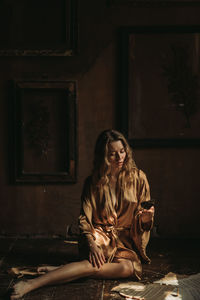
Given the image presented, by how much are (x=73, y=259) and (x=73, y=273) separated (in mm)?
680

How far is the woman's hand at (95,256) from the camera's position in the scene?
10.6ft

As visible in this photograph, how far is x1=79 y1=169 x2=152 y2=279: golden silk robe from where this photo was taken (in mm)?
3465

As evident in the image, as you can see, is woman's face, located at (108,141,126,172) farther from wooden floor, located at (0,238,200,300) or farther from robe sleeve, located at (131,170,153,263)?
wooden floor, located at (0,238,200,300)

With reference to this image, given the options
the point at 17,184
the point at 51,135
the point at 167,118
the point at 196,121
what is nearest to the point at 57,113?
the point at 51,135

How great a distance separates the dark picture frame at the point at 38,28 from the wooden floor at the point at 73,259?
1.94 meters

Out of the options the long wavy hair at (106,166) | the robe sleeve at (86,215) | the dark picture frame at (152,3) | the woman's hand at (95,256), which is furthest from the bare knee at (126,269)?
the dark picture frame at (152,3)

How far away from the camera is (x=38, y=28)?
4336 millimetres

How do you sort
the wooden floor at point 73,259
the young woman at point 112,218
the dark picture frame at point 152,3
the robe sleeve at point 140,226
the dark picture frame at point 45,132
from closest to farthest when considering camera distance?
the wooden floor at point 73,259
the young woman at point 112,218
the robe sleeve at point 140,226
the dark picture frame at point 152,3
the dark picture frame at point 45,132

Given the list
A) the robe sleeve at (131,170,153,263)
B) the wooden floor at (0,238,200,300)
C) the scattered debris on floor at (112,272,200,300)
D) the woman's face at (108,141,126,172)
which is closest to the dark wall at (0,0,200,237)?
the wooden floor at (0,238,200,300)

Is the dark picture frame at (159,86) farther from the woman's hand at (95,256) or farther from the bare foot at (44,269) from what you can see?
the bare foot at (44,269)

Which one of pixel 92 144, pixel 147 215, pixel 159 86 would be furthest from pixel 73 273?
pixel 159 86

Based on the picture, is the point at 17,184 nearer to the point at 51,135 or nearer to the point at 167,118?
the point at 51,135

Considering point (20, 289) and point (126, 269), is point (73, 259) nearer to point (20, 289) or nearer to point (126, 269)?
point (126, 269)

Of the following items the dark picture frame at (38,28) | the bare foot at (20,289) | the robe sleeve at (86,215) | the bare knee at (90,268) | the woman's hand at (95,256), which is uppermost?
the dark picture frame at (38,28)
